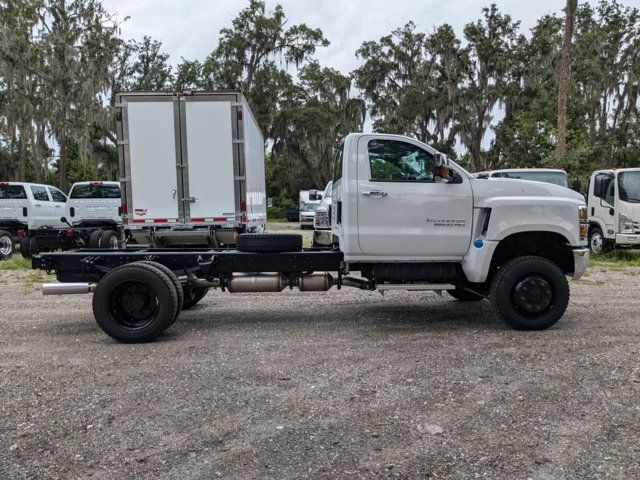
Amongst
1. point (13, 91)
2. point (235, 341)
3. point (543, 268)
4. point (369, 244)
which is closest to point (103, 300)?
point (235, 341)

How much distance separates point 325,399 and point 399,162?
10.2 ft

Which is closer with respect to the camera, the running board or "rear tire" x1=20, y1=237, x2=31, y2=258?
the running board

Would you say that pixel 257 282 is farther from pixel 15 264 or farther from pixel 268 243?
pixel 15 264

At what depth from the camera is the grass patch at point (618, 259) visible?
12.9 m

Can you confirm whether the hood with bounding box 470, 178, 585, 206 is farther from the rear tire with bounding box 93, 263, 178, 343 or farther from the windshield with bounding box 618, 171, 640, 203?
the windshield with bounding box 618, 171, 640, 203

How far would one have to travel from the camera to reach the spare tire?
21.7 ft

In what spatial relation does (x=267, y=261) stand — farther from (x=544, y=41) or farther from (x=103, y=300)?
(x=544, y=41)

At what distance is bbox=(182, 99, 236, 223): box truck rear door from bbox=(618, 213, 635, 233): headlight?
9007mm

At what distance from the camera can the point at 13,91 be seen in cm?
2572

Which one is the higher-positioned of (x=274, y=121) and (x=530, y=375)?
(x=274, y=121)

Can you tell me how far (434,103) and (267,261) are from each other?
3254 cm

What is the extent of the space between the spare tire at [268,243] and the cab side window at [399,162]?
1137 mm

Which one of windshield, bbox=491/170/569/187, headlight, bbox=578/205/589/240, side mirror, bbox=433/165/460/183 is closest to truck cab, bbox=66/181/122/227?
windshield, bbox=491/170/569/187

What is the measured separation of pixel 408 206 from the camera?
6.45 metres
